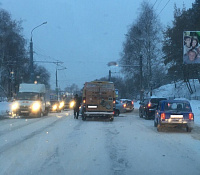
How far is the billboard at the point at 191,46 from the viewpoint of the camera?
2289 centimetres

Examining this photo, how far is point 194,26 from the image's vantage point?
114 ft

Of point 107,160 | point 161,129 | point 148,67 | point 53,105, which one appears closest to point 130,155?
point 107,160

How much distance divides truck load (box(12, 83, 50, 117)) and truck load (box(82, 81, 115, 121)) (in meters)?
5.65

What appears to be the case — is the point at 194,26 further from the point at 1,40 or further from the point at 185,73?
the point at 1,40

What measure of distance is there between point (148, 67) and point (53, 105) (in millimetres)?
16912

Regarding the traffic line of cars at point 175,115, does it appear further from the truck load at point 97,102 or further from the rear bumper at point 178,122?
the truck load at point 97,102

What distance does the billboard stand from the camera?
75.1 feet

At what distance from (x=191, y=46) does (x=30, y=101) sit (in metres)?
13.1

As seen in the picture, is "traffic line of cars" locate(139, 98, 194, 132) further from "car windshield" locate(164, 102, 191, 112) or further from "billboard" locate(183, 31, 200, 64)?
"billboard" locate(183, 31, 200, 64)

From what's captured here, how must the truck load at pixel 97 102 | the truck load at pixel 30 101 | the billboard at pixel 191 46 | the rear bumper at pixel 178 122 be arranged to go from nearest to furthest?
the rear bumper at pixel 178 122 < the truck load at pixel 97 102 < the billboard at pixel 191 46 < the truck load at pixel 30 101

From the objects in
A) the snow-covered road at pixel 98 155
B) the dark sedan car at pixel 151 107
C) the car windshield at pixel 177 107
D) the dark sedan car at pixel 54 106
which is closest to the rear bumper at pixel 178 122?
the car windshield at pixel 177 107

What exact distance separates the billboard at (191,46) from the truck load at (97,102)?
658 centimetres

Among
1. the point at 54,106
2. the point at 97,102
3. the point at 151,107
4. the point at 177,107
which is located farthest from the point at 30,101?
the point at 177,107

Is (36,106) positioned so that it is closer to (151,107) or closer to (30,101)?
(30,101)
